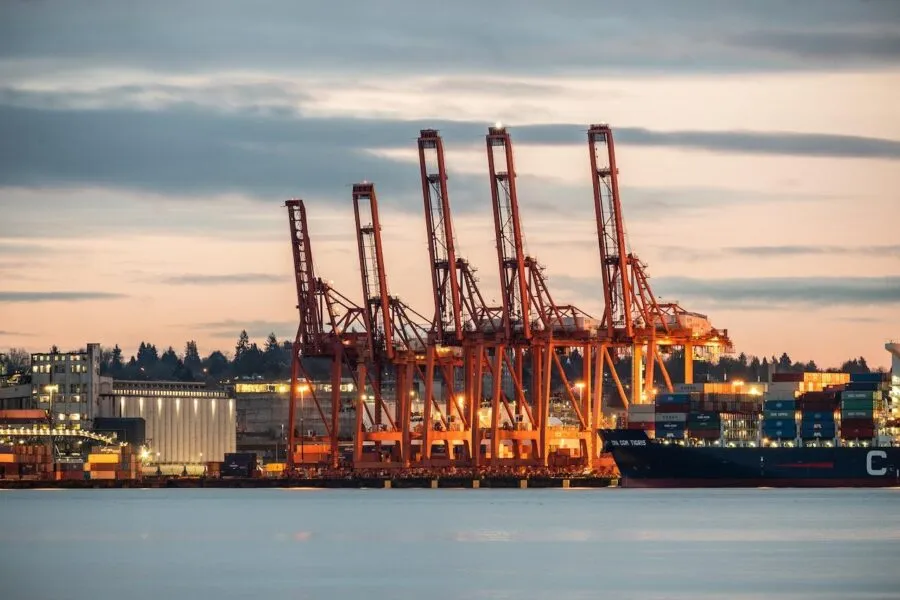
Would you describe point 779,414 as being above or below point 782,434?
above

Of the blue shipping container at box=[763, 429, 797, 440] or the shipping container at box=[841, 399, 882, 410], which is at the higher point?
the shipping container at box=[841, 399, 882, 410]

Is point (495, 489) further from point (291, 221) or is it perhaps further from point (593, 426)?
point (291, 221)

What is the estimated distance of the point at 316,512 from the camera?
99938 mm

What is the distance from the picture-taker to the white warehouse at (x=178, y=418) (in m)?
171

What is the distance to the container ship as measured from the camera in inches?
4656

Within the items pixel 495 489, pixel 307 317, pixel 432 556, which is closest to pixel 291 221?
pixel 307 317

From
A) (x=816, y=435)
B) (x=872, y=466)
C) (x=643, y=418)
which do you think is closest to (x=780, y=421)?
(x=816, y=435)

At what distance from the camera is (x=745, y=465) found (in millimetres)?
122812

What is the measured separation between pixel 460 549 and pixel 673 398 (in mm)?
57043

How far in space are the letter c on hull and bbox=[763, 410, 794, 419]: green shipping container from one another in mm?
5162

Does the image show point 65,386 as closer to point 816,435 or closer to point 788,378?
point 788,378

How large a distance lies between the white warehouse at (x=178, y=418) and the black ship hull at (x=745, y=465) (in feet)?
181

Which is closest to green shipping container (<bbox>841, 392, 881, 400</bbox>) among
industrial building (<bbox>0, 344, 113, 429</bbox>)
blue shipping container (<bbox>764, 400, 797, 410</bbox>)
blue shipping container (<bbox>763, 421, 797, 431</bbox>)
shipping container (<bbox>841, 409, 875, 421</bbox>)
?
shipping container (<bbox>841, 409, 875, 421</bbox>)

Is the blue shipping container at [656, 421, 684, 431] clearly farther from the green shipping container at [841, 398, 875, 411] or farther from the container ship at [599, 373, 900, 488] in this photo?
the green shipping container at [841, 398, 875, 411]
